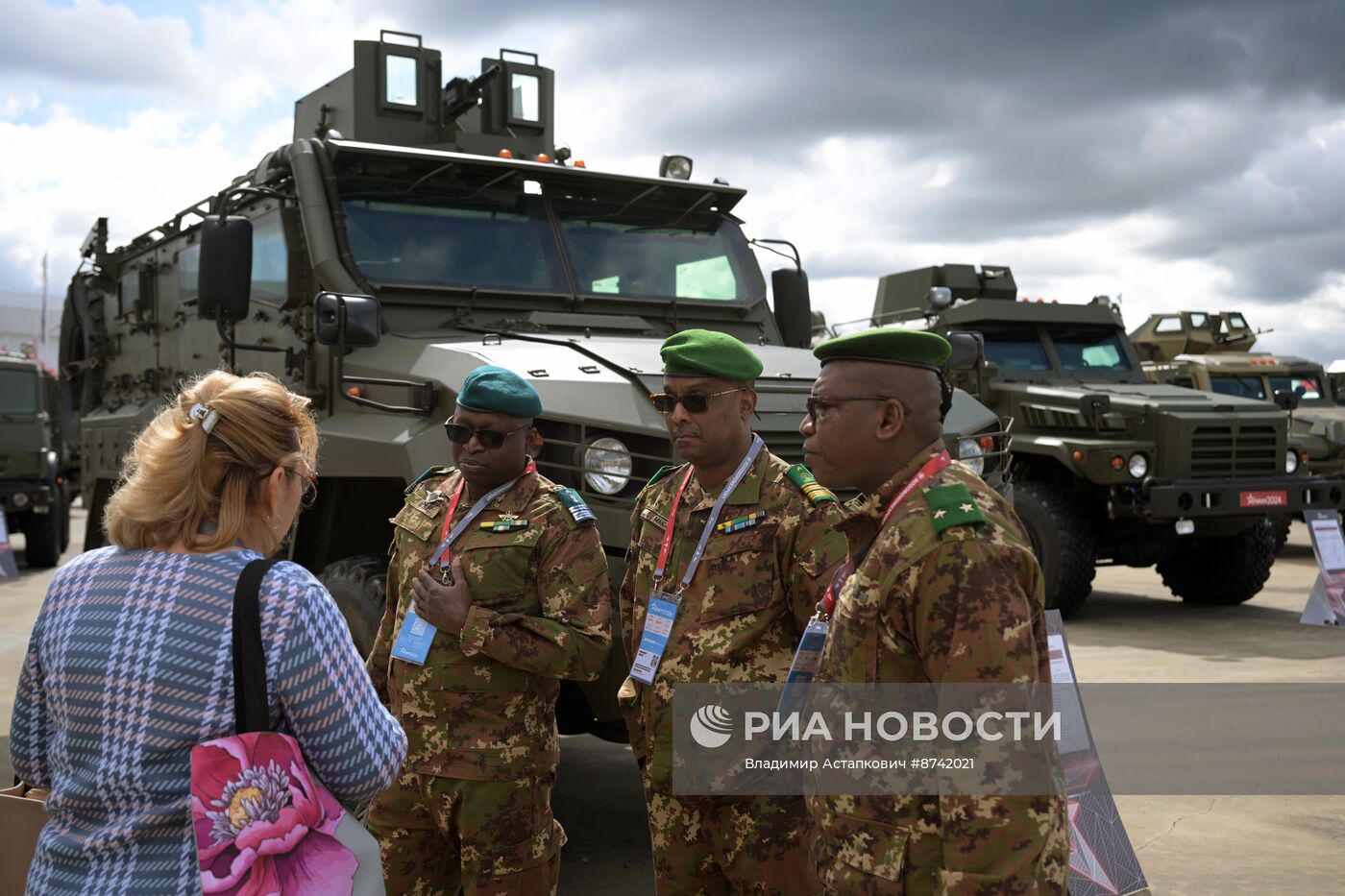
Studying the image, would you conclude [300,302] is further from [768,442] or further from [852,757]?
[852,757]

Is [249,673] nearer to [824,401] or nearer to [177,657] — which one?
[177,657]

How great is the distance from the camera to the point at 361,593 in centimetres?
401

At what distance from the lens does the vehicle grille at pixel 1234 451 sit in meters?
8.85

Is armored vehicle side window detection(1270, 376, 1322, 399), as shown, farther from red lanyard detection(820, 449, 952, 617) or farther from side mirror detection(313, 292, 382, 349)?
red lanyard detection(820, 449, 952, 617)

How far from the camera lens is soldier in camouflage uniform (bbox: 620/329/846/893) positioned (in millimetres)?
2736

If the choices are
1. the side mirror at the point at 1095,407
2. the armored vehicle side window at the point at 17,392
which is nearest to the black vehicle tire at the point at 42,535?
the armored vehicle side window at the point at 17,392

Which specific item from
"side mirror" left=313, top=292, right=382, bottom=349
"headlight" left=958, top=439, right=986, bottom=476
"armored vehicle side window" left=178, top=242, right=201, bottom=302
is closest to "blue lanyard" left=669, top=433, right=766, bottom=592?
"headlight" left=958, top=439, right=986, bottom=476

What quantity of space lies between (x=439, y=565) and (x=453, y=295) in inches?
84.6

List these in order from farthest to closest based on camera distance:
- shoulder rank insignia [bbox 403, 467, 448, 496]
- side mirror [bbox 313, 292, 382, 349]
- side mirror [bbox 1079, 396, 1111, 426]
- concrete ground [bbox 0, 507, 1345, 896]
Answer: side mirror [bbox 1079, 396, 1111, 426] < side mirror [bbox 313, 292, 382, 349] < concrete ground [bbox 0, 507, 1345, 896] < shoulder rank insignia [bbox 403, 467, 448, 496]

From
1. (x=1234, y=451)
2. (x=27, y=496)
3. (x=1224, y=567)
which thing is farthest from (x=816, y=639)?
(x=27, y=496)

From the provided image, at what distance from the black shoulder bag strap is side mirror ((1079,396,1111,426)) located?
815cm

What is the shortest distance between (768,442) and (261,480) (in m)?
2.43

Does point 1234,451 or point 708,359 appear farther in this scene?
point 1234,451

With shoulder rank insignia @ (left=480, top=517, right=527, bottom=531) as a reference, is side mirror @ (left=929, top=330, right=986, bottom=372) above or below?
above
